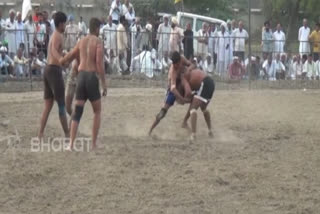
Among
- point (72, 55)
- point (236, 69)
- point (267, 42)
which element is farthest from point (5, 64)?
point (72, 55)

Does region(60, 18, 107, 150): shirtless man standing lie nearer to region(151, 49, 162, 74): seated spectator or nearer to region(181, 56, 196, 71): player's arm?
region(181, 56, 196, 71): player's arm

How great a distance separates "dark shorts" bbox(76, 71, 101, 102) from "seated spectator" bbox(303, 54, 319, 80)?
1169 centimetres

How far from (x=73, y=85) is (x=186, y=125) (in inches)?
83.2

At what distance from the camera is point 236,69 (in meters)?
21.4

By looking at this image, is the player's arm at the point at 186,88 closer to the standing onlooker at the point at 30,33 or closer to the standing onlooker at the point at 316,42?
the standing onlooker at the point at 30,33

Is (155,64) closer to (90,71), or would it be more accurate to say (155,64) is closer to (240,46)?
(240,46)

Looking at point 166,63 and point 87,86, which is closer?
point 87,86

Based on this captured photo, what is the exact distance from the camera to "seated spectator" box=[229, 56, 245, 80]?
838 inches

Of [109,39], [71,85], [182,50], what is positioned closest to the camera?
[71,85]

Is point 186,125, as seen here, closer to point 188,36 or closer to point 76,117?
point 76,117

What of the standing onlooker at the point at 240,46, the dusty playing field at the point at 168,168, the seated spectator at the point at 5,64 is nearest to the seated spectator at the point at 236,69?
the standing onlooker at the point at 240,46

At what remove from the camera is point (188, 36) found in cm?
2120

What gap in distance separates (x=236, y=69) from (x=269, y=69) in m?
0.95

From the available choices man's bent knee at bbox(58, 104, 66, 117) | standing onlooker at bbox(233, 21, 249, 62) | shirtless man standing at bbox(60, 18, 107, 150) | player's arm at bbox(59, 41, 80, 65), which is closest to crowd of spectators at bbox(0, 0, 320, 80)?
standing onlooker at bbox(233, 21, 249, 62)
